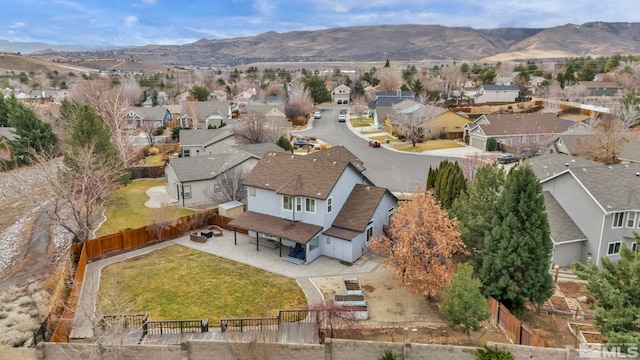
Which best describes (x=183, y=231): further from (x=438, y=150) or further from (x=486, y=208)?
(x=438, y=150)

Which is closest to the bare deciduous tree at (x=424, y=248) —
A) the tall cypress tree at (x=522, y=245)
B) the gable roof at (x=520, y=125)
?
the tall cypress tree at (x=522, y=245)

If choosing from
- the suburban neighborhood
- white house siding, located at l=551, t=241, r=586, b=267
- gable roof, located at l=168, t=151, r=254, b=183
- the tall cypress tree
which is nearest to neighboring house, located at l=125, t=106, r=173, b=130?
the suburban neighborhood

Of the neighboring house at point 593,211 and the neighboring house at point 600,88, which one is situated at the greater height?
the neighboring house at point 600,88

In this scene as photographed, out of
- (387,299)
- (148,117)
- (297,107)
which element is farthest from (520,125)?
(148,117)

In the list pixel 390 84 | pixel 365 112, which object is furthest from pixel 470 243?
pixel 390 84

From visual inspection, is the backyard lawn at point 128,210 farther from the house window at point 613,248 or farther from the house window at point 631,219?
the house window at point 631,219

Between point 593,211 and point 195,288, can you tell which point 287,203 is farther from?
point 593,211
